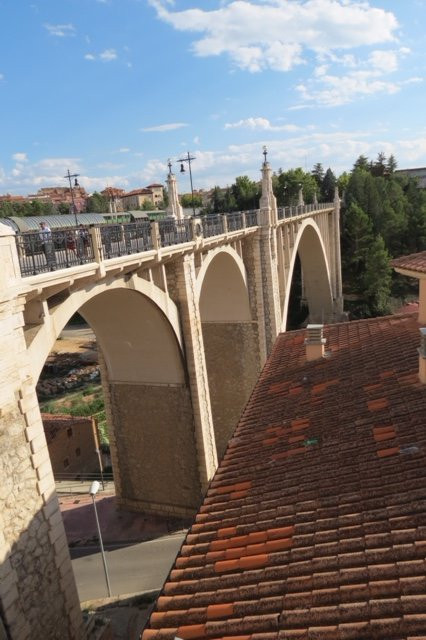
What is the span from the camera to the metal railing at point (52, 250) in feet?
26.9

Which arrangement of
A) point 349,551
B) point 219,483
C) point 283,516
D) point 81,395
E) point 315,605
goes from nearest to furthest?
point 315,605, point 349,551, point 283,516, point 219,483, point 81,395

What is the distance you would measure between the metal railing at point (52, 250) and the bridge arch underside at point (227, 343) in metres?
11.7

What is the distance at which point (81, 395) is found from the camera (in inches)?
1448

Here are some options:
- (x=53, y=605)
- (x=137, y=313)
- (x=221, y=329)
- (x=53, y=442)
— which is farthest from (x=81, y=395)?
(x=53, y=605)

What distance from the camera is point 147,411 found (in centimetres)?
1670

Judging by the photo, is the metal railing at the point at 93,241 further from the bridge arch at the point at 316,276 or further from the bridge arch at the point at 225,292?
the bridge arch at the point at 316,276

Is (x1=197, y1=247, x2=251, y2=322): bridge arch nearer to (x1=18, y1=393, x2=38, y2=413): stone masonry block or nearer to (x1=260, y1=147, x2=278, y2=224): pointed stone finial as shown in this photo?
(x1=260, y1=147, x2=278, y2=224): pointed stone finial

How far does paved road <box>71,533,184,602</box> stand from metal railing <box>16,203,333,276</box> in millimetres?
9954

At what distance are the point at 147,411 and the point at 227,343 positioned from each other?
23.7 feet

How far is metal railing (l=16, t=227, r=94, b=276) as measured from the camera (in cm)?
819

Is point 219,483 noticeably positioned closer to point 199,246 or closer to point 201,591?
point 201,591

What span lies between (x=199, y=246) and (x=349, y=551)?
11928 mm

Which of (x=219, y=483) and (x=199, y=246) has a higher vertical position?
(x=199, y=246)

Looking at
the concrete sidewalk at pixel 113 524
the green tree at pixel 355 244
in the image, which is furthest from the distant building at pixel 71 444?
the green tree at pixel 355 244
